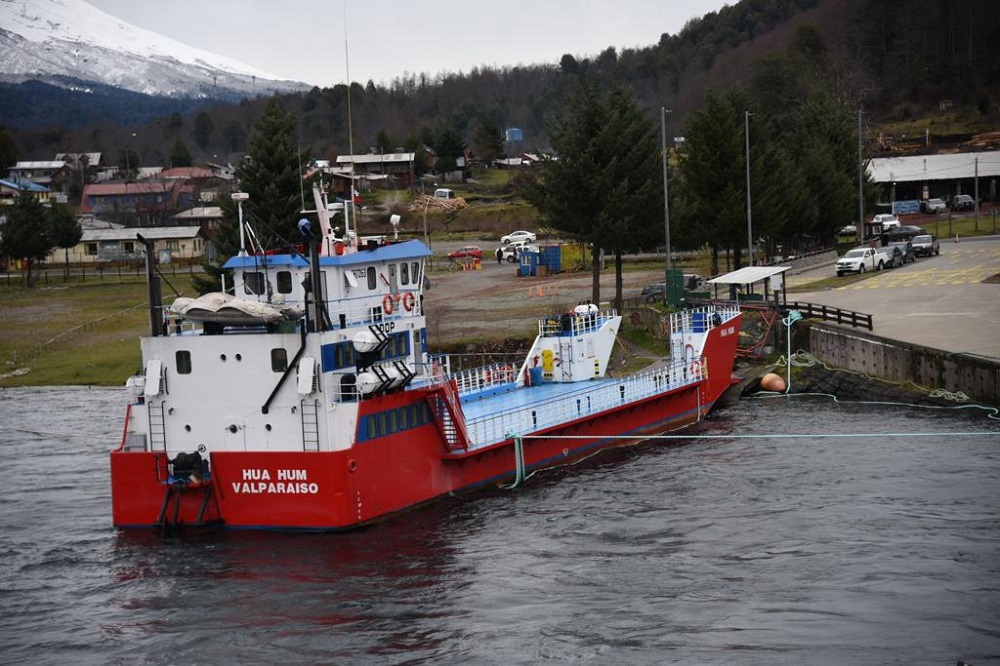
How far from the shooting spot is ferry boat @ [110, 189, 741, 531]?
3139 cm

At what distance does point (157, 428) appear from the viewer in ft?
106

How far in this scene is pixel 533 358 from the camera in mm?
46469

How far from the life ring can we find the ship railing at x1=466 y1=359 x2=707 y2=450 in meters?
3.65

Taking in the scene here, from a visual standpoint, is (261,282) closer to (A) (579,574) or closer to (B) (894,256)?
(A) (579,574)

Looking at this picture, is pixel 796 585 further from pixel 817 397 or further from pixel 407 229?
pixel 407 229

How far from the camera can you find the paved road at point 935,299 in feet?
168

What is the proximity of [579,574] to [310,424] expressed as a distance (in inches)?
291

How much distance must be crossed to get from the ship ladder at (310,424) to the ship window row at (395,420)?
1.05m

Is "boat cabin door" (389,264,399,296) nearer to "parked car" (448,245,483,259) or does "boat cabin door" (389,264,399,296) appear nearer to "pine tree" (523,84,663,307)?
"pine tree" (523,84,663,307)

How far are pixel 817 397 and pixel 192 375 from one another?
27719mm

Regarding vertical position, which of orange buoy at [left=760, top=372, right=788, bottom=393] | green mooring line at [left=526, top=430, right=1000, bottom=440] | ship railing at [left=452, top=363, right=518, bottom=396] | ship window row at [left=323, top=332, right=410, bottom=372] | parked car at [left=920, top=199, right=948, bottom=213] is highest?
parked car at [left=920, top=199, right=948, bottom=213]

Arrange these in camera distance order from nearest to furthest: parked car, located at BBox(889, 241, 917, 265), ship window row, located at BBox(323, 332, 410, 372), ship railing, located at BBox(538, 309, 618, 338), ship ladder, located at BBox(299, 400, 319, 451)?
1. ship ladder, located at BBox(299, 400, 319, 451)
2. ship window row, located at BBox(323, 332, 410, 372)
3. ship railing, located at BBox(538, 309, 618, 338)
4. parked car, located at BBox(889, 241, 917, 265)

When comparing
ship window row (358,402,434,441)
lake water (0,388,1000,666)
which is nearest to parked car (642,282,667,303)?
lake water (0,388,1000,666)

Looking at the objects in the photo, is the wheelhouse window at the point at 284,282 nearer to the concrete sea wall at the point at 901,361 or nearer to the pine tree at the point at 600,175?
the concrete sea wall at the point at 901,361
